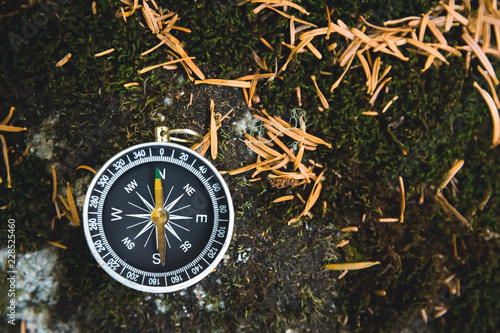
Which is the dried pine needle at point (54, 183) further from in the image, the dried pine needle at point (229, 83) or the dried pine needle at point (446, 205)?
the dried pine needle at point (446, 205)

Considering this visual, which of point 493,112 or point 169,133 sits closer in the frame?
point 169,133

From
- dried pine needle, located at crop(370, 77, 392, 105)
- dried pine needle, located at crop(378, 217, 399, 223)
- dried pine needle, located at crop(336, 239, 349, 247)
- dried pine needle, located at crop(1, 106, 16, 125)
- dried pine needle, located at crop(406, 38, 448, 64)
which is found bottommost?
dried pine needle, located at crop(336, 239, 349, 247)

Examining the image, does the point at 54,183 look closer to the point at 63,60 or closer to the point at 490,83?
the point at 63,60

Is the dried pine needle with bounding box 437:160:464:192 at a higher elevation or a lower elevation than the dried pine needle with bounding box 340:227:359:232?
higher

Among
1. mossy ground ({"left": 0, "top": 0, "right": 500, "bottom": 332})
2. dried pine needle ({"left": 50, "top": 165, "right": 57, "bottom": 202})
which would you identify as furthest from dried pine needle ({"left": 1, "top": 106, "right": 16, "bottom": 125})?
dried pine needle ({"left": 50, "top": 165, "right": 57, "bottom": 202})

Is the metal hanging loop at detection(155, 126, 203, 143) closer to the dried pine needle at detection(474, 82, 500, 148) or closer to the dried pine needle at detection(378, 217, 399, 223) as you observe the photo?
the dried pine needle at detection(378, 217, 399, 223)

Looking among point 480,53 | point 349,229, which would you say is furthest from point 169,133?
point 480,53

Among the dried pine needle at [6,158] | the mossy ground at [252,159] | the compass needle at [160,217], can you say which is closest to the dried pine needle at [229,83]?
the mossy ground at [252,159]
